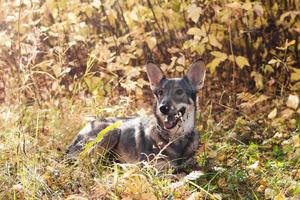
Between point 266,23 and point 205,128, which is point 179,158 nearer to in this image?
point 205,128

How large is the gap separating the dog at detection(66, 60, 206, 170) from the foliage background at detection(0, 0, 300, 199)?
27 centimetres

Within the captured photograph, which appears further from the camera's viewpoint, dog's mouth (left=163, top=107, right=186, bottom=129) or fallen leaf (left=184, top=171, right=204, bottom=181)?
dog's mouth (left=163, top=107, right=186, bottom=129)

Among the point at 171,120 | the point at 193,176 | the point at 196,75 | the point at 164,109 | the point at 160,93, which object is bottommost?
the point at 193,176

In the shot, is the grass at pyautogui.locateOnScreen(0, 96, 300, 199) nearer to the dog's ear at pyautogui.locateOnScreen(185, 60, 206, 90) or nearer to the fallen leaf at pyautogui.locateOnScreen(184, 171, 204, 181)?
the fallen leaf at pyautogui.locateOnScreen(184, 171, 204, 181)

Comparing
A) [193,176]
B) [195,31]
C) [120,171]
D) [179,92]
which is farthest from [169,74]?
[193,176]

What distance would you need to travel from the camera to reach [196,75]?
6590 millimetres

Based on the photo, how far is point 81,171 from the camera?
539 centimetres

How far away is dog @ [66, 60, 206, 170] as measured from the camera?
620 centimetres

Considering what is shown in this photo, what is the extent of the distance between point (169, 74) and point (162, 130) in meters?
2.88


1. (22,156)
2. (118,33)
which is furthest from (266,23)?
(22,156)

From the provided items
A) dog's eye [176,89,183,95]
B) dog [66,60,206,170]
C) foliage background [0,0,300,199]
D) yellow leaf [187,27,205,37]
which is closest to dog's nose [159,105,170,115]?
dog [66,60,206,170]

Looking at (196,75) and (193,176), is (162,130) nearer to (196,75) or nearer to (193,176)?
(196,75)

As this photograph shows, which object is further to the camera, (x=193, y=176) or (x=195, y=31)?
(x=195, y=31)

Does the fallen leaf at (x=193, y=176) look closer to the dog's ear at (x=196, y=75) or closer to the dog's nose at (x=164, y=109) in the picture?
the dog's nose at (x=164, y=109)
